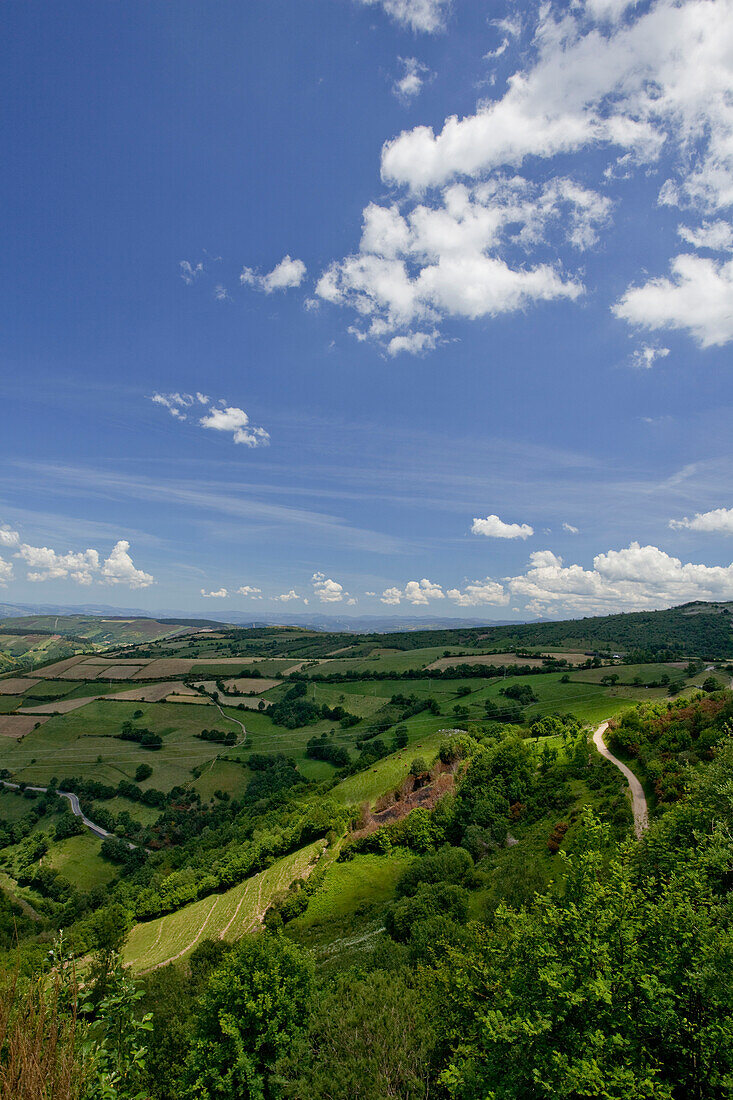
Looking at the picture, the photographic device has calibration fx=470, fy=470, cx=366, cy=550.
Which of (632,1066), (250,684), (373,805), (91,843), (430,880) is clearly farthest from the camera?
(250,684)

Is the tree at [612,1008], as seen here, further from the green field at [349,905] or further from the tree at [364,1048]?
the green field at [349,905]

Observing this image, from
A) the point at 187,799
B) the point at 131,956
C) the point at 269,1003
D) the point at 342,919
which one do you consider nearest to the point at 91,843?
the point at 187,799

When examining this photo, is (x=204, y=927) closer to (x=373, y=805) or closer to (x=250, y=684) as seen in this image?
(x=373, y=805)

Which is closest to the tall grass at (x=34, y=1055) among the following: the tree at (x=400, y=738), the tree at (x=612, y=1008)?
the tree at (x=612, y=1008)

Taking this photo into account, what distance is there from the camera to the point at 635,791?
50031 mm

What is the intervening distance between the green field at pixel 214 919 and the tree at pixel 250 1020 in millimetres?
34182

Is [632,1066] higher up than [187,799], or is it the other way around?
[632,1066]

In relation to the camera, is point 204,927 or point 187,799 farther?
point 187,799

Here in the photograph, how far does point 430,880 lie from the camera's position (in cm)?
4578

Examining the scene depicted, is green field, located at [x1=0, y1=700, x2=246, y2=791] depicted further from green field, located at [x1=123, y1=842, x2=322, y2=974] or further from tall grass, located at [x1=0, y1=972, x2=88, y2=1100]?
tall grass, located at [x1=0, y1=972, x2=88, y2=1100]

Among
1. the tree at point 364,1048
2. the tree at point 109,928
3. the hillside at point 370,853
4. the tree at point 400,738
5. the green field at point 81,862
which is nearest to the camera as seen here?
the hillside at point 370,853

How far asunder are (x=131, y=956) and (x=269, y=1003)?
51.7 m

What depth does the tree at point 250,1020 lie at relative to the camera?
76.1ft

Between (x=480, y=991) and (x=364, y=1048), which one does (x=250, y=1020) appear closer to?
(x=364, y=1048)
